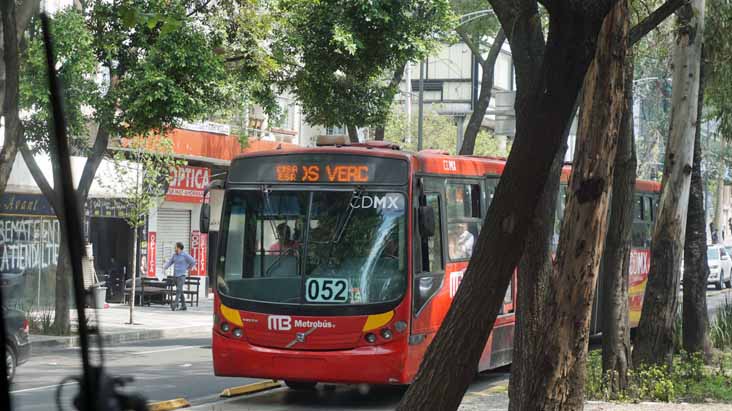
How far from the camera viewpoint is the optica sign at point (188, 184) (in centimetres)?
3372

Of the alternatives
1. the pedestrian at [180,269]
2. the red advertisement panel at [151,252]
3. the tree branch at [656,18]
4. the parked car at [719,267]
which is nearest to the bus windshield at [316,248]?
the tree branch at [656,18]

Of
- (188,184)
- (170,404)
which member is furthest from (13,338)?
(188,184)

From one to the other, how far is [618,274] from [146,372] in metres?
6.84

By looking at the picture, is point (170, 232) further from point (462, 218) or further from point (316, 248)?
point (316, 248)

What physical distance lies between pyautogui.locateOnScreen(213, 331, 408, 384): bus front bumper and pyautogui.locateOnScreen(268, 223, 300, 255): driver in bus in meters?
1.13

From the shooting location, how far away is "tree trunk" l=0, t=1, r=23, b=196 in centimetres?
195

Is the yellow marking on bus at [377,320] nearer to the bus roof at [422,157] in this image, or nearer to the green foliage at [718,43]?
the bus roof at [422,157]

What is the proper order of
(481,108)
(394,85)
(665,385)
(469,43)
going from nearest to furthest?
(665,385)
(394,85)
(481,108)
(469,43)

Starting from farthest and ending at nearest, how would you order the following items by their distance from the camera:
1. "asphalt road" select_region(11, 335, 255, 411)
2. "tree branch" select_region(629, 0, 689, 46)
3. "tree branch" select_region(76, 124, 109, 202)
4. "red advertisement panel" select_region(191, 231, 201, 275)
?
"red advertisement panel" select_region(191, 231, 201, 275)
"tree branch" select_region(629, 0, 689, 46)
"tree branch" select_region(76, 124, 109, 202)
"asphalt road" select_region(11, 335, 255, 411)

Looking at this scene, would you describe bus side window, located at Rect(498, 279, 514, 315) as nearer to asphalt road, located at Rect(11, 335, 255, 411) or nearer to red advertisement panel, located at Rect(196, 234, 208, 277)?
asphalt road, located at Rect(11, 335, 255, 411)

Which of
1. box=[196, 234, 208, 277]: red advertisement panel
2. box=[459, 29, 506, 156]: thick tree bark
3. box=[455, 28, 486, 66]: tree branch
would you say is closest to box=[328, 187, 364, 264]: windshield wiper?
box=[459, 29, 506, 156]: thick tree bark

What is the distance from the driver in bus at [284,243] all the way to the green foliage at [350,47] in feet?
24.7

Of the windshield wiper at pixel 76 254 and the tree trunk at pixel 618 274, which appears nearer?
the windshield wiper at pixel 76 254

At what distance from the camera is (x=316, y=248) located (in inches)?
494
